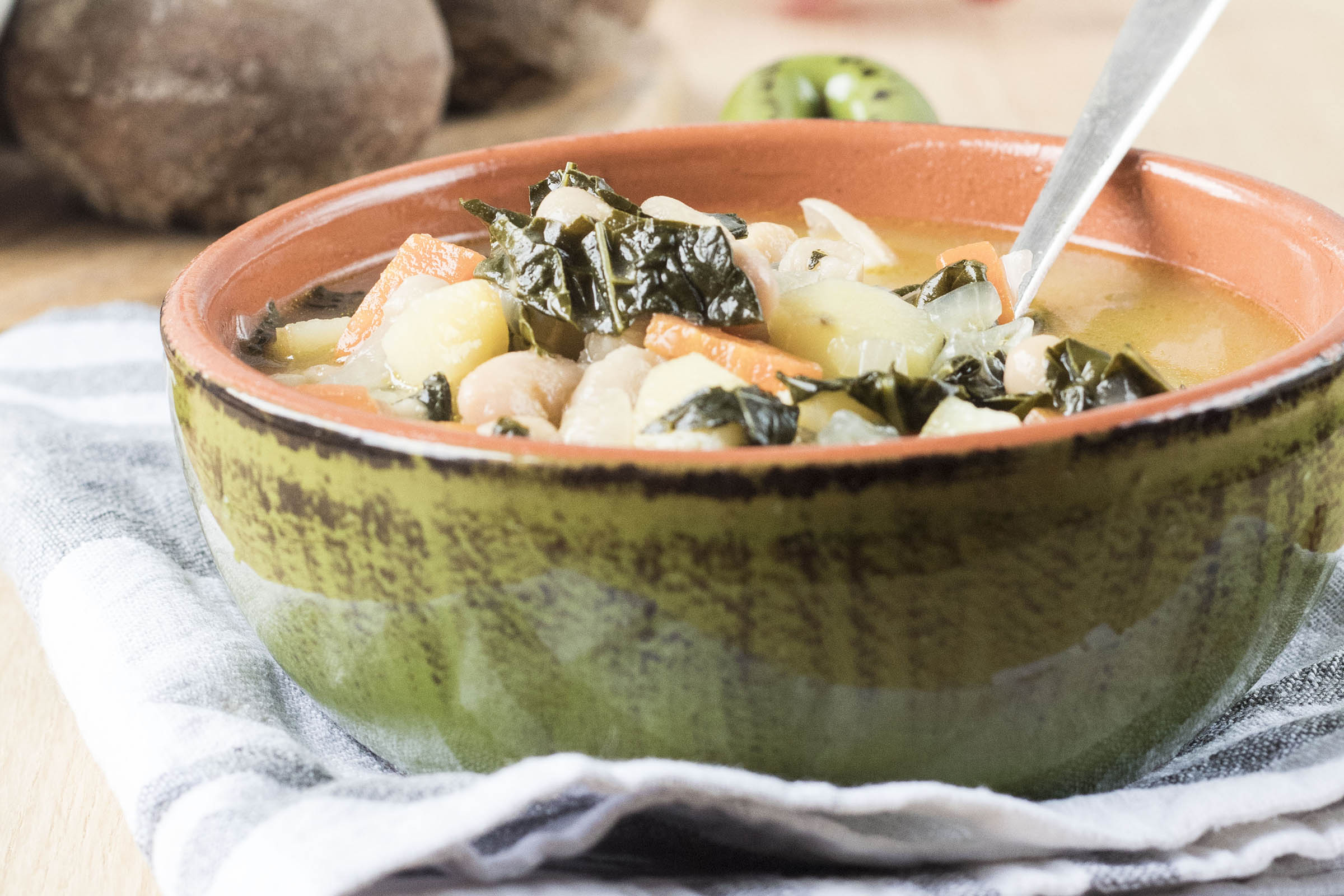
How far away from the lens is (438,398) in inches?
57.6

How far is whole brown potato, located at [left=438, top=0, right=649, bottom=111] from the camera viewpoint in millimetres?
4441

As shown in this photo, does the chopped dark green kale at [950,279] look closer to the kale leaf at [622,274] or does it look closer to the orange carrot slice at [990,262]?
the orange carrot slice at [990,262]

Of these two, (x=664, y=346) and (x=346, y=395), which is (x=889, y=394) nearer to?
(x=664, y=346)

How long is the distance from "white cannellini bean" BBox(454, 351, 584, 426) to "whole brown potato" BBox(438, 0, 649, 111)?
3.25 meters

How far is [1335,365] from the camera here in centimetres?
117

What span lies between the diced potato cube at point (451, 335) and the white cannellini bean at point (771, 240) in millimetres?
467

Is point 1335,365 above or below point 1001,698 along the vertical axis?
above

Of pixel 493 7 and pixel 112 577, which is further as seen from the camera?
pixel 493 7

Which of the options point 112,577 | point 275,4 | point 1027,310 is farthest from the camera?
point 275,4

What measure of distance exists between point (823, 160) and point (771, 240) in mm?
470

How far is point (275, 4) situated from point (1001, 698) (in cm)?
291

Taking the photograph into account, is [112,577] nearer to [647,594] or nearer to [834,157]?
[647,594]

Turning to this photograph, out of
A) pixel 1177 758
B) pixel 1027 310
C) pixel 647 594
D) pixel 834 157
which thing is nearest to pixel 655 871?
pixel 647 594

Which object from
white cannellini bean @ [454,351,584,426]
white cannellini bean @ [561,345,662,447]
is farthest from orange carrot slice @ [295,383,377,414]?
white cannellini bean @ [561,345,662,447]
